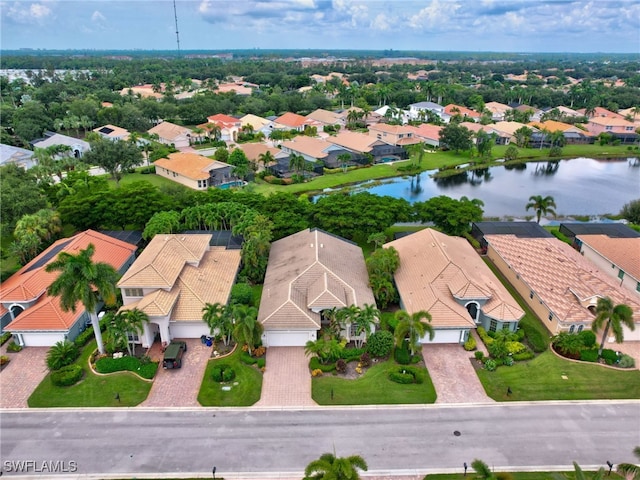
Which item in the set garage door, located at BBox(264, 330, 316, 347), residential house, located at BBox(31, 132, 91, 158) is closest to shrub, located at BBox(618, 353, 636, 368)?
garage door, located at BBox(264, 330, 316, 347)

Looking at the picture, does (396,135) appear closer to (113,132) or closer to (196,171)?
(196,171)

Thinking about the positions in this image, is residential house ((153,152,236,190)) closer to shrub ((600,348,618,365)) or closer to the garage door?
the garage door

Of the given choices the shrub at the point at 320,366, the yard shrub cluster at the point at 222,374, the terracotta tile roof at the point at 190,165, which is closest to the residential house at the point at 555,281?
the shrub at the point at 320,366

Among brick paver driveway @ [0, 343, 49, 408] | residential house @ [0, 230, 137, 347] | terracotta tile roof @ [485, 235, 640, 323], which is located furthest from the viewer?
terracotta tile roof @ [485, 235, 640, 323]

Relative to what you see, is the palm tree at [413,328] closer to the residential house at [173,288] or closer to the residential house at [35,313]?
the residential house at [173,288]

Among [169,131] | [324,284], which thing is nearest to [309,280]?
[324,284]

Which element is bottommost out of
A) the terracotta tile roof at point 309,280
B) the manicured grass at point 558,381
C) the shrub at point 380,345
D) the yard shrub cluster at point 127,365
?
the manicured grass at point 558,381
